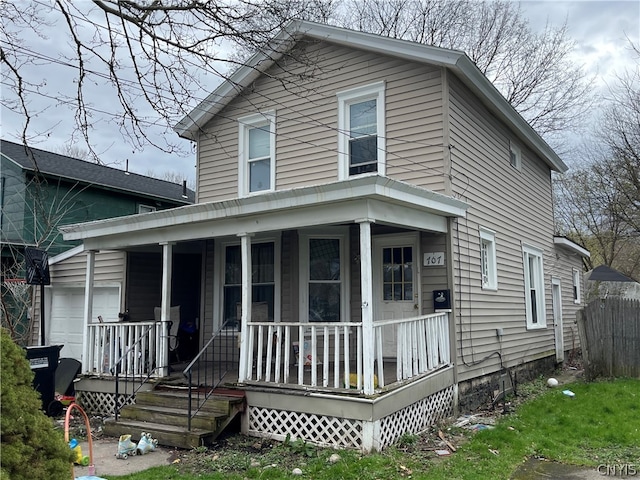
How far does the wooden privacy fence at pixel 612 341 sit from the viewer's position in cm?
1045

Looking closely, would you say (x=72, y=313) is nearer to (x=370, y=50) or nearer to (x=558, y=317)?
(x=370, y=50)

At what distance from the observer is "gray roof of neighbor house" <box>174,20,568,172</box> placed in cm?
806

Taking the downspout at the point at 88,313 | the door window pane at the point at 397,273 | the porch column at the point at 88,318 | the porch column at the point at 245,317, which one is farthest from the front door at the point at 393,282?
the porch column at the point at 88,318

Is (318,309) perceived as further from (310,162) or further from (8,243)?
(8,243)

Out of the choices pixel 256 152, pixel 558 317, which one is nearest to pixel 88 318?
pixel 256 152

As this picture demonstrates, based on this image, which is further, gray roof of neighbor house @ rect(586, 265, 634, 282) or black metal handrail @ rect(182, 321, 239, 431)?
gray roof of neighbor house @ rect(586, 265, 634, 282)

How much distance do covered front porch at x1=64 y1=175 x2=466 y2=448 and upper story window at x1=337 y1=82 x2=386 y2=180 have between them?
1096 millimetres

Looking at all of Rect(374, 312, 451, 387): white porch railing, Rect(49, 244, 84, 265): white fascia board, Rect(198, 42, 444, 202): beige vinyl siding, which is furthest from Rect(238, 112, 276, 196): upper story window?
Rect(374, 312, 451, 387): white porch railing

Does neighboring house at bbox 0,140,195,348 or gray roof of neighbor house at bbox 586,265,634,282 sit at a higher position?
neighboring house at bbox 0,140,195,348

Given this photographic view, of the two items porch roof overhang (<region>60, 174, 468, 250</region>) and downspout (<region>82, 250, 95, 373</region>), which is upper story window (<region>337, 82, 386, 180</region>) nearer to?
porch roof overhang (<region>60, 174, 468, 250</region>)

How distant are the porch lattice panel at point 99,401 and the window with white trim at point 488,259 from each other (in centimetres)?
640

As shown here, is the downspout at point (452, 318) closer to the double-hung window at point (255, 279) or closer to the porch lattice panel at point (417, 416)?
the porch lattice panel at point (417, 416)

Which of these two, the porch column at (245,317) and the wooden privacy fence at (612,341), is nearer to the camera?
the porch column at (245,317)

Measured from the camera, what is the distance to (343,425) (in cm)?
600
